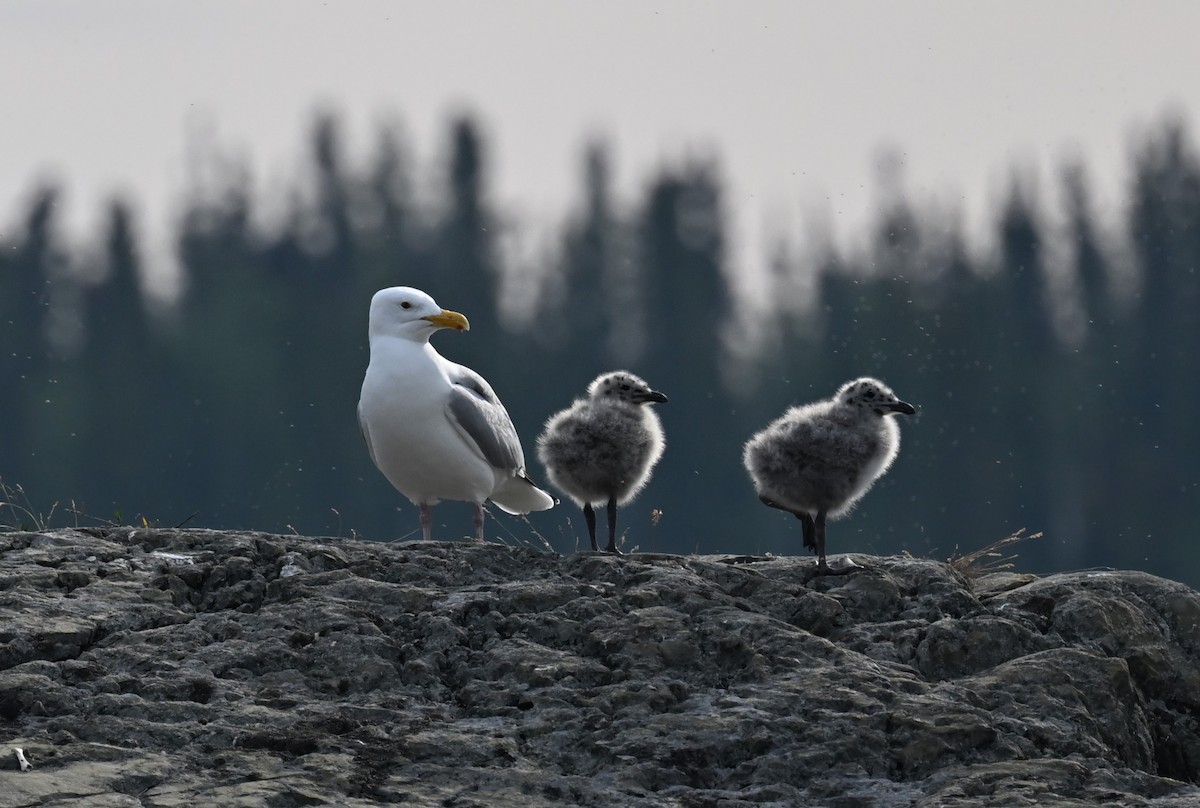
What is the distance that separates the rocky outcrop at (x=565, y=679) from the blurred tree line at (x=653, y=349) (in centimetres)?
7332

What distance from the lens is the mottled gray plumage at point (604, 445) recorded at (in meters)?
11.4

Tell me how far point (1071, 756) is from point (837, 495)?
3037 mm

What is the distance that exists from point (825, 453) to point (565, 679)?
299 centimetres

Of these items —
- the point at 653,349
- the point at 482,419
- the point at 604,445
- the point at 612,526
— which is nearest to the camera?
the point at 612,526

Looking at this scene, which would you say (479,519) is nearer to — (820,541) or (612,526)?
(612,526)

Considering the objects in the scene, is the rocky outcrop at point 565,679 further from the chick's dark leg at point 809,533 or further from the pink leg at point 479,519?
the pink leg at point 479,519

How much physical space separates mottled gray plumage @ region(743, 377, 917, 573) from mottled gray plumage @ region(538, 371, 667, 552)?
0.94 m

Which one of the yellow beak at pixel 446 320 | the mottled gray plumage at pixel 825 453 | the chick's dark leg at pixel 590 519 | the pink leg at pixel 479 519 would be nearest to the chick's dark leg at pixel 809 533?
the mottled gray plumage at pixel 825 453

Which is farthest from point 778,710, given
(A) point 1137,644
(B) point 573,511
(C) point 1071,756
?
(B) point 573,511

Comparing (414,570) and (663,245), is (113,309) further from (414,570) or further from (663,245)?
(414,570)

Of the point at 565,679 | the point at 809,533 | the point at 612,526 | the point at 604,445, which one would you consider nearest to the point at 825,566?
the point at 809,533

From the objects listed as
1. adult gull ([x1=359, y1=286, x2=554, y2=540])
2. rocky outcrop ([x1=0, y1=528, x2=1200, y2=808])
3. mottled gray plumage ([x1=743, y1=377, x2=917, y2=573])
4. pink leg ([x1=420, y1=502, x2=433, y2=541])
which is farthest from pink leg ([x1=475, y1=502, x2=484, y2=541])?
rocky outcrop ([x1=0, y1=528, x2=1200, y2=808])

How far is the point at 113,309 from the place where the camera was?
4139 inches

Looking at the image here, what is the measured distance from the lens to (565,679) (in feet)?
25.9
